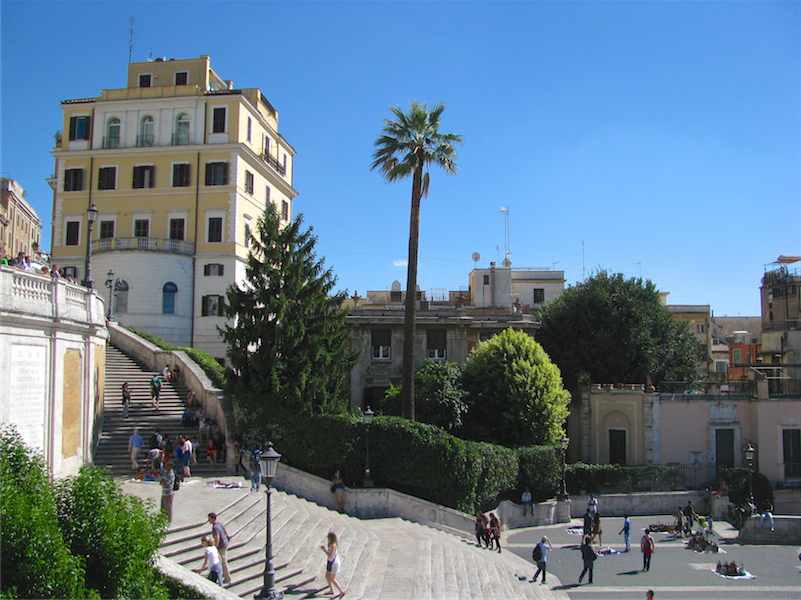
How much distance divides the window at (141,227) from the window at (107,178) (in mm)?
2771

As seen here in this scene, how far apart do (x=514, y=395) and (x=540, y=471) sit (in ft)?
11.8

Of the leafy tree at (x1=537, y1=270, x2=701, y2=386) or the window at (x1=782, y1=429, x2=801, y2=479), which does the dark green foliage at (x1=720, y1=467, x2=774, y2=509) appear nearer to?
the window at (x1=782, y1=429, x2=801, y2=479)

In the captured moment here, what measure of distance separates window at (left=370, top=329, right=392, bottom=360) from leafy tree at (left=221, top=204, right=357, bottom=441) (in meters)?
11.7

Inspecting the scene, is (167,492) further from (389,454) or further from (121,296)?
(121,296)

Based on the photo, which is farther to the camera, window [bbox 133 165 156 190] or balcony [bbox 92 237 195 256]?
window [bbox 133 165 156 190]

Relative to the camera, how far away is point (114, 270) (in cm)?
3688

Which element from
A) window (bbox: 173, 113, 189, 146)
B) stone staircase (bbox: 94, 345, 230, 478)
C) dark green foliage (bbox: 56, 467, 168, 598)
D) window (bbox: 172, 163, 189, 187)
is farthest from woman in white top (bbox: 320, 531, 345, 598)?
window (bbox: 173, 113, 189, 146)

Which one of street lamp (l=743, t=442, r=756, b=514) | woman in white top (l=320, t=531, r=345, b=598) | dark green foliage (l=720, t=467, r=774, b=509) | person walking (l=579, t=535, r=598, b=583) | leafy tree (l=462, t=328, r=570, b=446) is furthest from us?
dark green foliage (l=720, t=467, r=774, b=509)

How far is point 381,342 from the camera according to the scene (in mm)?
38094

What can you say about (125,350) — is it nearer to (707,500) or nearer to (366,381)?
(366,381)

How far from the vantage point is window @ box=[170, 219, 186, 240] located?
38.8 meters

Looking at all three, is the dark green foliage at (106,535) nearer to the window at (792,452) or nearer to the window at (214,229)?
the window at (214,229)

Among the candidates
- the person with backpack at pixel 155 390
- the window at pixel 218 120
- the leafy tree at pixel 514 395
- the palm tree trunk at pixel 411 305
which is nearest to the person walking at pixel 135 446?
the person with backpack at pixel 155 390

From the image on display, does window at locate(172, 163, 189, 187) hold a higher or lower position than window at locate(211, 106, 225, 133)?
lower
